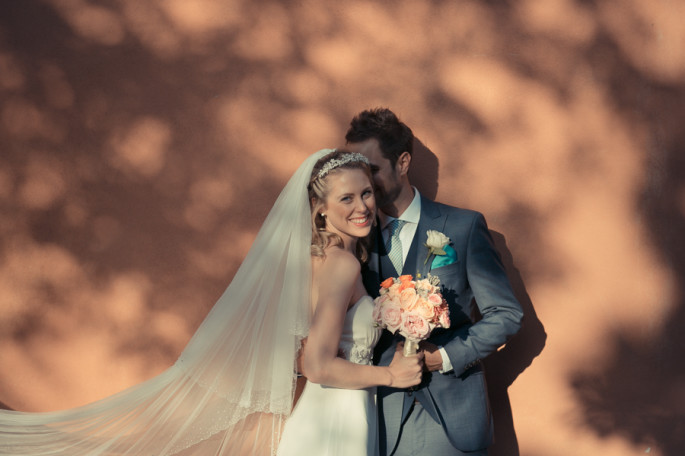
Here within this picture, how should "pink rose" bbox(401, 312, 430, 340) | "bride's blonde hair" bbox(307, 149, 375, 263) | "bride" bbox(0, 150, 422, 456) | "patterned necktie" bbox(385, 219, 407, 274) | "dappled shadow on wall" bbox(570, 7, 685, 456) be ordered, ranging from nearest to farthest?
1. "pink rose" bbox(401, 312, 430, 340)
2. "bride" bbox(0, 150, 422, 456)
3. "bride's blonde hair" bbox(307, 149, 375, 263)
4. "patterned necktie" bbox(385, 219, 407, 274)
5. "dappled shadow on wall" bbox(570, 7, 685, 456)

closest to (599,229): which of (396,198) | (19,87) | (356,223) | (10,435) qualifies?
(396,198)

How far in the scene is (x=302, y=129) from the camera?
3381 mm

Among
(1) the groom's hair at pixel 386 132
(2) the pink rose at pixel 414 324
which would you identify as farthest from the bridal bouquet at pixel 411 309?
(1) the groom's hair at pixel 386 132

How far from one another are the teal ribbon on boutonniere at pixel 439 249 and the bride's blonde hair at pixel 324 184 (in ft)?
1.30

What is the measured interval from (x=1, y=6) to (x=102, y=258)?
1494 mm

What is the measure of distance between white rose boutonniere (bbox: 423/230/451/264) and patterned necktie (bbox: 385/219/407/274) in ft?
0.62

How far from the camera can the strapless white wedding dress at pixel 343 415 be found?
256 cm

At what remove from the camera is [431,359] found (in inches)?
105

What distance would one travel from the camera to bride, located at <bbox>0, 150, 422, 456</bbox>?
8.36ft

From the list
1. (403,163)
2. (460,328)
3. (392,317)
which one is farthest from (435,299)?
(403,163)

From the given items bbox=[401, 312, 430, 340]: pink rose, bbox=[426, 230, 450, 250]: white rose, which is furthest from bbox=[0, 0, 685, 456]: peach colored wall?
bbox=[401, 312, 430, 340]: pink rose

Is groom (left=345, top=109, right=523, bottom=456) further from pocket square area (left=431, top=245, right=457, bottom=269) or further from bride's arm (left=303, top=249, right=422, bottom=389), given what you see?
bride's arm (left=303, top=249, right=422, bottom=389)

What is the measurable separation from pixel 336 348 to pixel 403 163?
1044 mm

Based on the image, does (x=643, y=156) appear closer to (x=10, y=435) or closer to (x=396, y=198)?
(x=396, y=198)
